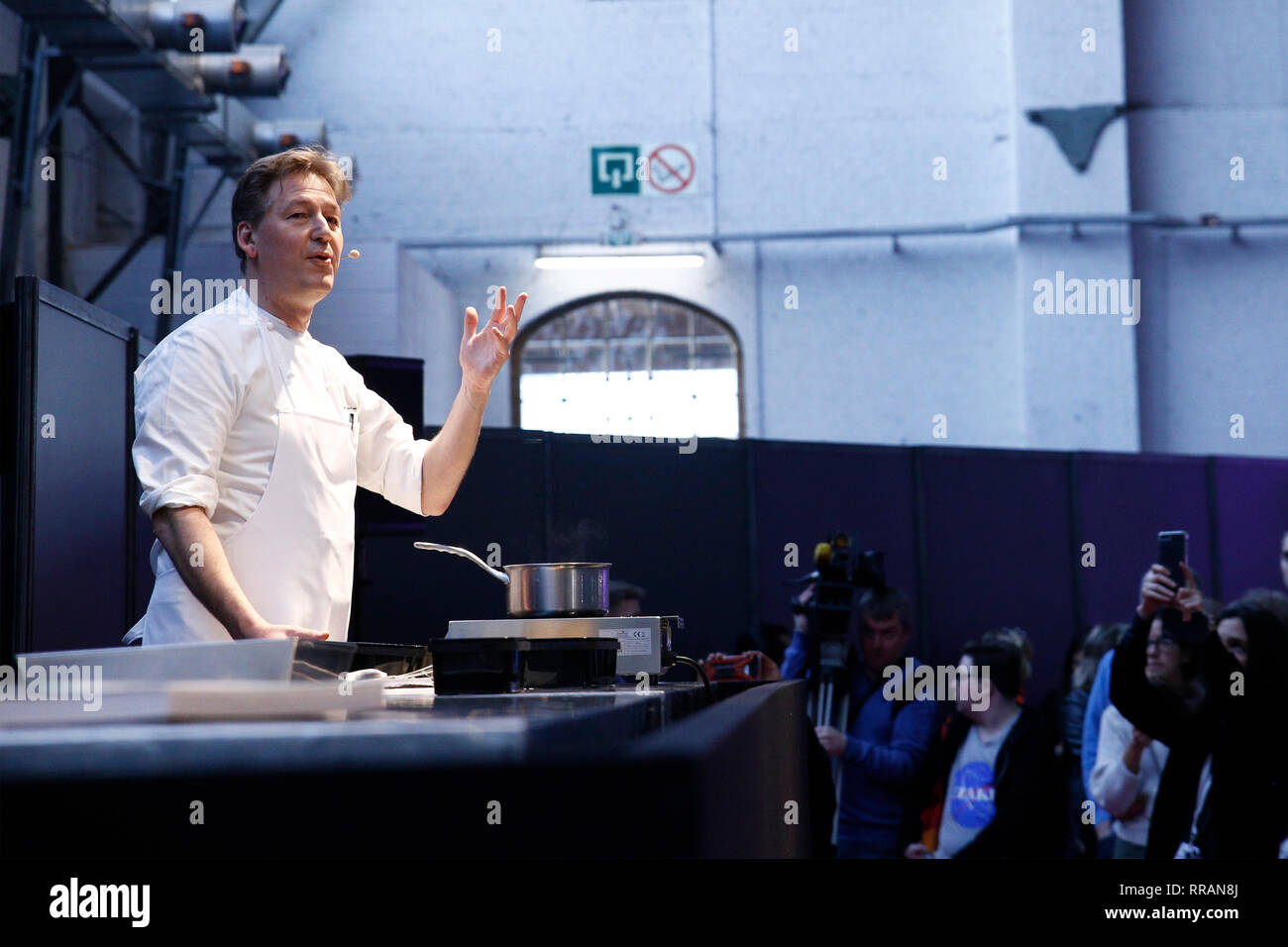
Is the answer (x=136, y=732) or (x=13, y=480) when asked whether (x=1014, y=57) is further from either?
(x=136, y=732)

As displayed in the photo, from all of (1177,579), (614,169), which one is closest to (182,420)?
(1177,579)

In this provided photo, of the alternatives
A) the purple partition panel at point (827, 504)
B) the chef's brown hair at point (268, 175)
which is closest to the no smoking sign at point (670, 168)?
the purple partition panel at point (827, 504)

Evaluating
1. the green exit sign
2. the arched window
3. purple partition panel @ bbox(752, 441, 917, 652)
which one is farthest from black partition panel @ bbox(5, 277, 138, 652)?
the green exit sign

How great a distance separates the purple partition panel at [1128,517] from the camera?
5.89 metres

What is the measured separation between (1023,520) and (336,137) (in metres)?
4.16

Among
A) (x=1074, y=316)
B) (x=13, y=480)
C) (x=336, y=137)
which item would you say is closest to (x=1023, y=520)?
(x=1074, y=316)

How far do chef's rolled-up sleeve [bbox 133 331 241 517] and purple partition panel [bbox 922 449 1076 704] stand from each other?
472 centimetres

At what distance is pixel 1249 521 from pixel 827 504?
2.19 meters

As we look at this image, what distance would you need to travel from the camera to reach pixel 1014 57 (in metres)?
6.88

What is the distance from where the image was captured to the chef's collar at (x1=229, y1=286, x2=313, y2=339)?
146cm

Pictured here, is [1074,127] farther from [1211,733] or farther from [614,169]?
[1211,733]

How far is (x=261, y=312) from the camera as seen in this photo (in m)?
1.46

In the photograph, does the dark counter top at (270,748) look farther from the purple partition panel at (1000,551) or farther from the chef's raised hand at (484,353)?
the purple partition panel at (1000,551)

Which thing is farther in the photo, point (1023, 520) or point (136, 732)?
point (1023, 520)
